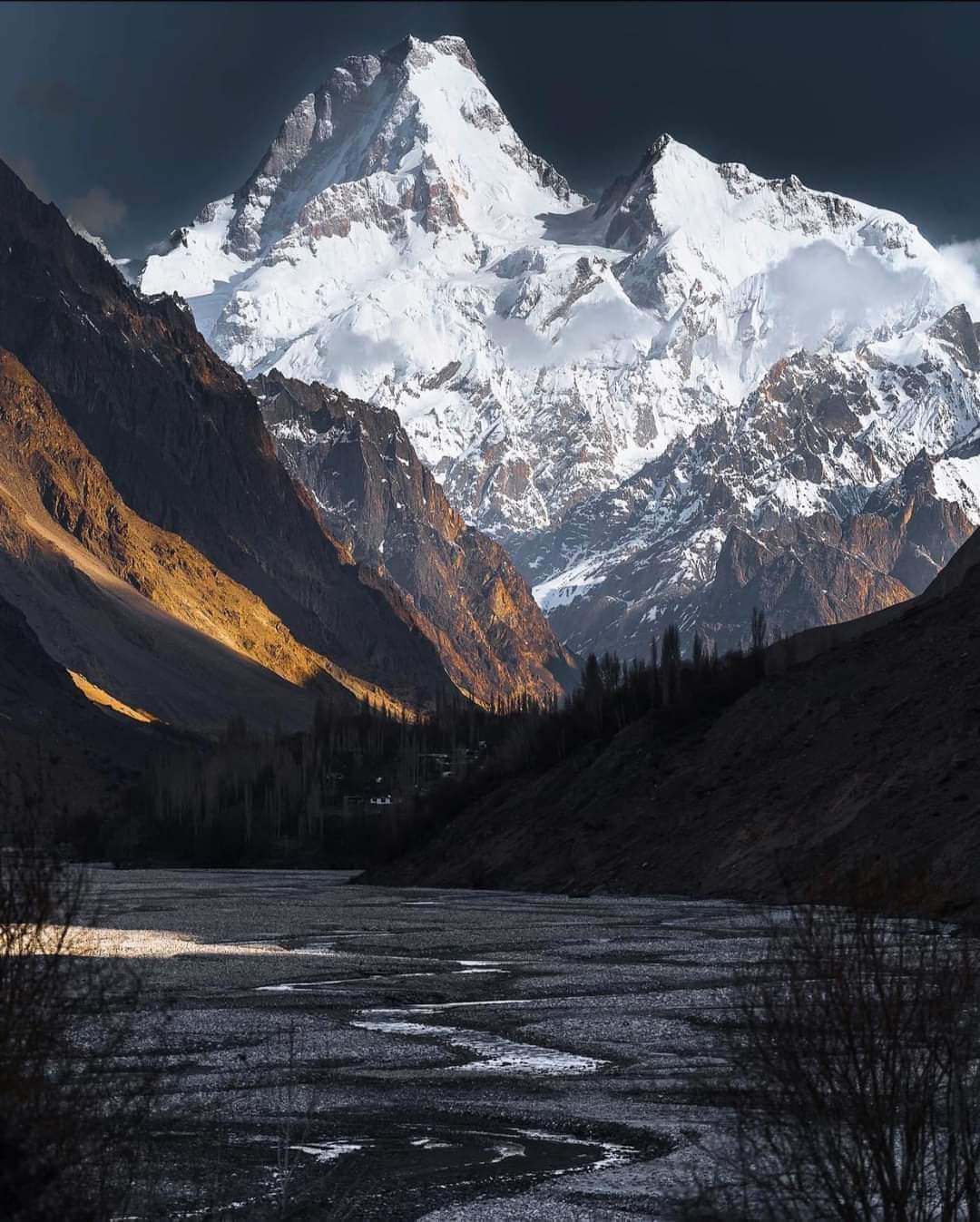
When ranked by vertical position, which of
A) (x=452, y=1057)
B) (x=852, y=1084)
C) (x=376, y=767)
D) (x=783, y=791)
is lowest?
(x=452, y=1057)

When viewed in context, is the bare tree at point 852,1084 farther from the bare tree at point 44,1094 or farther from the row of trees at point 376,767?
the row of trees at point 376,767

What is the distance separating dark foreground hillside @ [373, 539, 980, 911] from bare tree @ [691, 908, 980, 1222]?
39825 millimetres

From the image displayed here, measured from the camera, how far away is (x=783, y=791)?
260 feet

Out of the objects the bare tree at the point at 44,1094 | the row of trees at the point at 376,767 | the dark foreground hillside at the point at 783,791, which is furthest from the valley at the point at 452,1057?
the row of trees at the point at 376,767

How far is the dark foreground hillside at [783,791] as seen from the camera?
221 ft

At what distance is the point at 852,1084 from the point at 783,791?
216 ft

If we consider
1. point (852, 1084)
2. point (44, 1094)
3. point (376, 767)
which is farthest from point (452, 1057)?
point (376, 767)

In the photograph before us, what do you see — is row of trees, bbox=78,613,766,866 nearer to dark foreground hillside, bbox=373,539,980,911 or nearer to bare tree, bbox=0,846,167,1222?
dark foreground hillside, bbox=373,539,980,911

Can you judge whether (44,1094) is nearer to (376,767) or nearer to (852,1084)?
(852,1084)

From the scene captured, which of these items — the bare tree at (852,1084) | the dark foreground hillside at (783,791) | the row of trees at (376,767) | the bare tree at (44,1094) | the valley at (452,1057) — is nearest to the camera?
the bare tree at (44,1094)

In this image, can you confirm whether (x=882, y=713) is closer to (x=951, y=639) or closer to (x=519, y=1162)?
(x=951, y=639)

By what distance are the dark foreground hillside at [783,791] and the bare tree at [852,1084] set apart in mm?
39825

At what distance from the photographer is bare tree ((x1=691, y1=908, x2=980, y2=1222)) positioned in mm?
13859

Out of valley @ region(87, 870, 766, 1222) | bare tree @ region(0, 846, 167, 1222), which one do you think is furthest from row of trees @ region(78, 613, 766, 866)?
bare tree @ region(0, 846, 167, 1222)
